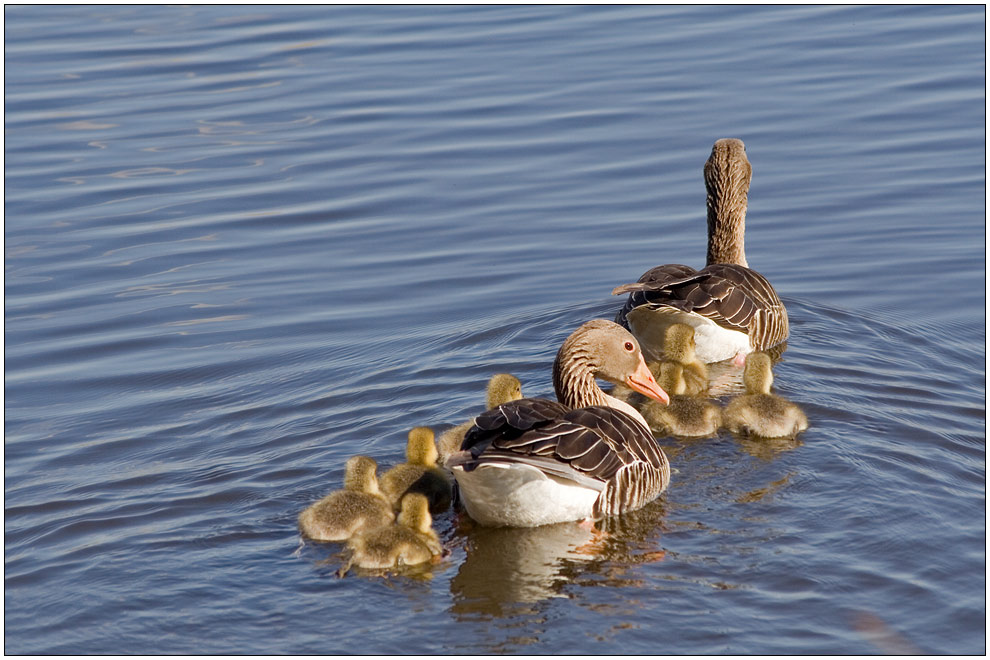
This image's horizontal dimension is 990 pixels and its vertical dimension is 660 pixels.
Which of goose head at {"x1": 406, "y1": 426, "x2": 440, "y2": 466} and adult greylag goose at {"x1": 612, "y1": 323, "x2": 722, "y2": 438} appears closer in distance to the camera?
goose head at {"x1": 406, "y1": 426, "x2": 440, "y2": 466}

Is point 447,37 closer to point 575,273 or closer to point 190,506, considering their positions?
point 575,273

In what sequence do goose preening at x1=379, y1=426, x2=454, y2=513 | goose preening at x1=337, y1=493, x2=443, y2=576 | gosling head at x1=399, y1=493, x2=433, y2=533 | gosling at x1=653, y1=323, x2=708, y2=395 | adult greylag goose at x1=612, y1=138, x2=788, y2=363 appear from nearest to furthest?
goose preening at x1=337, y1=493, x2=443, y2=576 < gosling head at x1=399, y1=493, x2=433, y2=533 < goose preening at x1=379, y1=426, x2=454, y2=513 < gosling at x1=653, y1=323, x2=708, y2=395 < adult greylag goose at x1=612, y1=138, x2=788, y2=363

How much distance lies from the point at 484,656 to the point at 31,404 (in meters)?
5.16

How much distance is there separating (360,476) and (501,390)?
153cm

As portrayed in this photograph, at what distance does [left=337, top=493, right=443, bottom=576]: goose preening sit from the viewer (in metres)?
6.85

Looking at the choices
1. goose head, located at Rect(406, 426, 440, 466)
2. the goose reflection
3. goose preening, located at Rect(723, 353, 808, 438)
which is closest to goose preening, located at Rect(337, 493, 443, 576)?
the goose reflection

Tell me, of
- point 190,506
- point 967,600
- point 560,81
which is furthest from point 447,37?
point 967,600

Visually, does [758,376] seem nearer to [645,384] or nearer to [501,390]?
[645,384]

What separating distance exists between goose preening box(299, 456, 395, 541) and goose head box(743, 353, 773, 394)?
2.91m

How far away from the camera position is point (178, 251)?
12516 mm

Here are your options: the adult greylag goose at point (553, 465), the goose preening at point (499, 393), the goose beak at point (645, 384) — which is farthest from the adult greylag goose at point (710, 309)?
the adult greylag goose at point (553, 465)

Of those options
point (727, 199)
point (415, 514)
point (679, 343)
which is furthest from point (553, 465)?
point (727, 199)

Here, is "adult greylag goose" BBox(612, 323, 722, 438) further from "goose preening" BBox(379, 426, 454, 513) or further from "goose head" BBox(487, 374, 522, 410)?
"goose preening" BBox(379, 426, 454, 513)

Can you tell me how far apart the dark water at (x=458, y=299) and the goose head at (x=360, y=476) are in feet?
1.55
